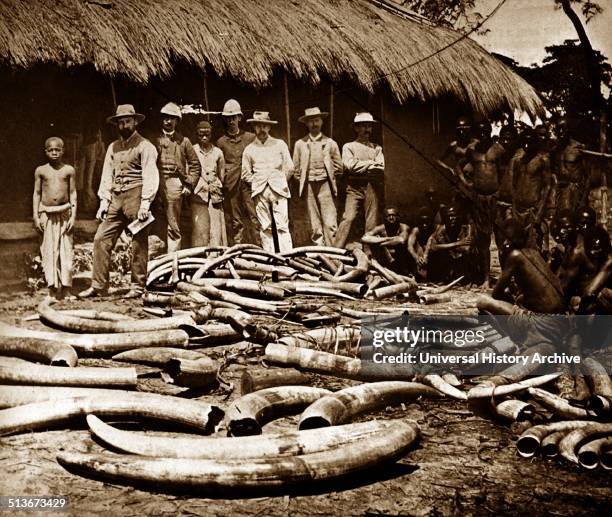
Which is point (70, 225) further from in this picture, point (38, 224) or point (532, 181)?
point (532, 181)

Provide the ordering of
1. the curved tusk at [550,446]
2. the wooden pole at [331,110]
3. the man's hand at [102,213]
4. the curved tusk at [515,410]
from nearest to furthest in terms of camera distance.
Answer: the curved tusk at [550,446] < the curved tusk at [515,410] < the man's hand at [102,213] < the wooden pole at [331,110]

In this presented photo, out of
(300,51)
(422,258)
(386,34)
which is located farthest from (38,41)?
(422,258)

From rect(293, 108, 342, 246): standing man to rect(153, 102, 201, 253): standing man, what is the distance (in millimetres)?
1091

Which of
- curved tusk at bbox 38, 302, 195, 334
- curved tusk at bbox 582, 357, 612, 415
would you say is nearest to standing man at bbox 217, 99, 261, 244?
curved tusk at bbox 38, 302, 195, 334

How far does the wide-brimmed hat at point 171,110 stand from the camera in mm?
6641

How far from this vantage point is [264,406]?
3844 millimetres

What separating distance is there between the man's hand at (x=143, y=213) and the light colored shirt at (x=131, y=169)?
30 mm

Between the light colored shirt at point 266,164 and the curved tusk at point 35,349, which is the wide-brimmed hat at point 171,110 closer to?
the light colored shirt at point 266,164

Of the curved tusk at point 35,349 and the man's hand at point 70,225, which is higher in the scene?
the man's hand at point 70,225

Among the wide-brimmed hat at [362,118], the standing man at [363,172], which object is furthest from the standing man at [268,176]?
the wide-brimmed hat at [362,118]

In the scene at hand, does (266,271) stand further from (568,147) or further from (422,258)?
(568,147)

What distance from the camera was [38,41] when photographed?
5.73m

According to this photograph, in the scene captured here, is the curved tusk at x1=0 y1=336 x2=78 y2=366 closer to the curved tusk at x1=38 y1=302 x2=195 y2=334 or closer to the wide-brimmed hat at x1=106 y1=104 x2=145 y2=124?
the curved tusk at x1=38 y1=302 x2=195 y2=334

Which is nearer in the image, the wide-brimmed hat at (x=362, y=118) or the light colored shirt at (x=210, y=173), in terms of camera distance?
the light colored shirt at (x=210, y=173)
